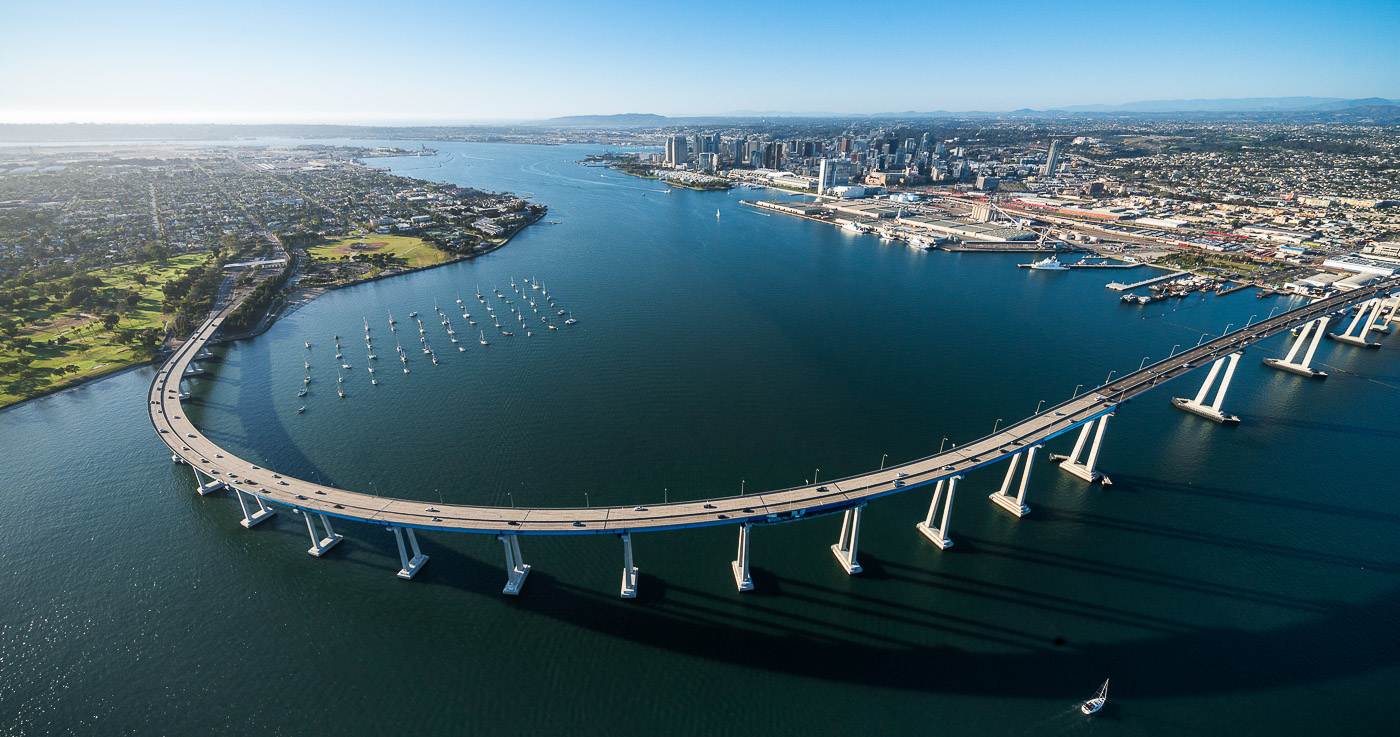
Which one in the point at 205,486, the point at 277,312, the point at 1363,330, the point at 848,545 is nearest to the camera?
the point at 848,545

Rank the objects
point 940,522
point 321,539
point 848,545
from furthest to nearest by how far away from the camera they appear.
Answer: point 940,522
point 321,539
point 848,545

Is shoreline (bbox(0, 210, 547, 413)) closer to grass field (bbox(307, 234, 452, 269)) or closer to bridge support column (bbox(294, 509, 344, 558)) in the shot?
grass field (bbox(307, 234, 452, 269))

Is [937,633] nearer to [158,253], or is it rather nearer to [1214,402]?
[1214,402]

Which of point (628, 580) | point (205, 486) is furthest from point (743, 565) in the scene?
point (205, 486)

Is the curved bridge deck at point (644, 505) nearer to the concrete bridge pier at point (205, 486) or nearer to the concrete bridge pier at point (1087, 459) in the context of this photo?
the concrete bridge pier at point (1087, 459)

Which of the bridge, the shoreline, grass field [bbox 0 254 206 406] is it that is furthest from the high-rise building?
grass field [bbox 0 254 206 406]

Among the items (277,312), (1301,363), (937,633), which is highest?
(277,312)

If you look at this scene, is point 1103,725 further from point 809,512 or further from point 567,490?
point 567,490
